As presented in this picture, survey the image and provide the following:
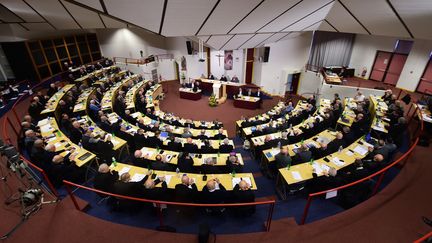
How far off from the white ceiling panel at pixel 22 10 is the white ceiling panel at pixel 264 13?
9.60 metres

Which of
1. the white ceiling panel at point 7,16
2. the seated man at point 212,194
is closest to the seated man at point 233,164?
the seated man at point 212,194

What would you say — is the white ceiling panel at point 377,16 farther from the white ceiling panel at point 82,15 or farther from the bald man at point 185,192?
the white ceiling panel at point 82,15

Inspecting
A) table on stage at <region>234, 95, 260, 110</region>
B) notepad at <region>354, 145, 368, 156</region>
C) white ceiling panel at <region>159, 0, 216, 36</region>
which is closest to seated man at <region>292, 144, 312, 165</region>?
notepad at <region>354, 145, 368, 156</region>

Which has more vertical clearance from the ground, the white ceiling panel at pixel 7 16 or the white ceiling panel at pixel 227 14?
the white ceiling panel at pixel 7 16

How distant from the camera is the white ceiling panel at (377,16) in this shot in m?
7.46

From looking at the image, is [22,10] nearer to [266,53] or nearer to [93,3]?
[93,3]

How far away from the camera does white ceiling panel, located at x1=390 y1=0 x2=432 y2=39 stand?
6.50 m

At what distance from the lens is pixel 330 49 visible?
16.1 m

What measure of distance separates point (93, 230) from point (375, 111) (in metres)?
11.8

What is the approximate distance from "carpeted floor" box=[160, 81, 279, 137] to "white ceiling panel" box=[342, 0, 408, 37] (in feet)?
24.7

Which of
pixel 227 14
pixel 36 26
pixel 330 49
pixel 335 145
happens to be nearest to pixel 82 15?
pixel 36 26

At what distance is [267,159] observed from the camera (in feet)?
23.6

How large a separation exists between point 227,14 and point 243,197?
6.46 m

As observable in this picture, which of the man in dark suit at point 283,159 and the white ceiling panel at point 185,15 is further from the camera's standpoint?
the man in dark suit at point 283,159
